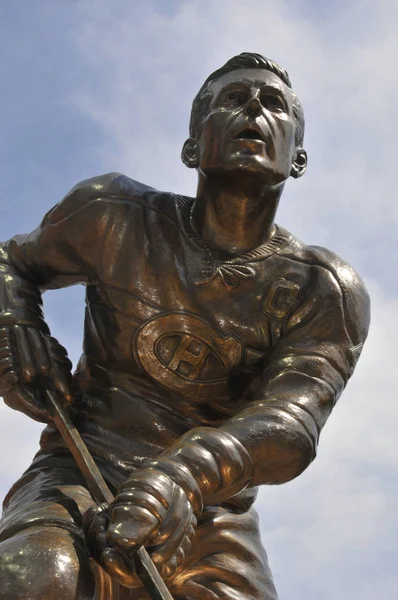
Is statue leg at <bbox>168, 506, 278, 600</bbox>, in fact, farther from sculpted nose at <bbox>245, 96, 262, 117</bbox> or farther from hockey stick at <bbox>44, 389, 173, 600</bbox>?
sculpted nose at <bbox>245, 96, 262, 117</bbox>

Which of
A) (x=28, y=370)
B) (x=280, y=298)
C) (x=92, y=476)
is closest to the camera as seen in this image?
(x=92, y=476)

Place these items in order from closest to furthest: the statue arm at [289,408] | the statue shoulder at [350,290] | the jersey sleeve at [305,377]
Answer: the statue arm at [289,408]
the jersey sleeve at [305,377]
the statue shoulder at [350,290]

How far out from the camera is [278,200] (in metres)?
5.61

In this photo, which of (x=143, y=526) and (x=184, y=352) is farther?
(x=184, y=352)

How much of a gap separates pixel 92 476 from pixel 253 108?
6.19ft

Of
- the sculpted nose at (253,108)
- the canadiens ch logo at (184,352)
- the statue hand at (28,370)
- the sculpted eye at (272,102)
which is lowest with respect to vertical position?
the statue hand at (28,370)

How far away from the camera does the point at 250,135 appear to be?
5.37 meters

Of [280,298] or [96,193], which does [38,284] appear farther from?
[280,298]

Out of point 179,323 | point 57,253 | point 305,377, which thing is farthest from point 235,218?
point 305,377

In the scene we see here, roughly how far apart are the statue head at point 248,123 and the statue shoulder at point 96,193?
0.33m

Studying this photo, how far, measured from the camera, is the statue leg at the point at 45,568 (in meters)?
4.02

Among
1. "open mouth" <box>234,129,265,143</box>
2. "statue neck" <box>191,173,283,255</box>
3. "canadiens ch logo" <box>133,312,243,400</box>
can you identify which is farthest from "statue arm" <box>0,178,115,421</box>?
"open mouth" <box>234,129,265,143</box>

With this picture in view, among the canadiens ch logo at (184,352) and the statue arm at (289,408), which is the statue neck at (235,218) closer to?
the statue arm at (289,408)

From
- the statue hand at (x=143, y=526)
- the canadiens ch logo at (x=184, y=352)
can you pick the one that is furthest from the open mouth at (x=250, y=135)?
the statue hand at (x=143, y=526)
